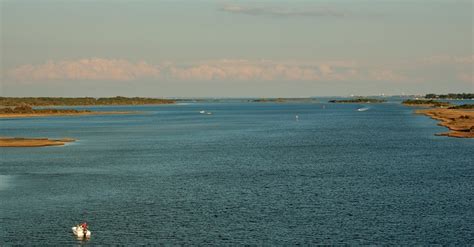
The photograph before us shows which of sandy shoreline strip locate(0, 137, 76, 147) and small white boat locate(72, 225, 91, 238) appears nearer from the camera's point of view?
small white boat locate(72, 225, 91, 238)

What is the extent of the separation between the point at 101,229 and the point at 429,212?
28559mm

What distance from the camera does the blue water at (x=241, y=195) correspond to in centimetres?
5047

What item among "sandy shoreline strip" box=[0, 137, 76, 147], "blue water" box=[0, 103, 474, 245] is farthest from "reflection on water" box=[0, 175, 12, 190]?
"sandy shoreline strip" box=[0, 137, 76, 147]

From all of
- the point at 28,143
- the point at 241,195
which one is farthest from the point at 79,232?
the point at 28,143

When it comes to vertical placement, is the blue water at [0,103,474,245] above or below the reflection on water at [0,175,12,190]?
below

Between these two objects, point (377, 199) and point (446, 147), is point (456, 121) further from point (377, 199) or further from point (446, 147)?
point (377, 199)

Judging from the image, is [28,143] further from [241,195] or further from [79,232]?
[79,232]

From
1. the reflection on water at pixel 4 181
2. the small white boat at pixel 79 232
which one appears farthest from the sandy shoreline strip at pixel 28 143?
the small white boat at pixel 79 232

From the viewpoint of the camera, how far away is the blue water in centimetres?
5047

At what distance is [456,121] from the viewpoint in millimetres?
A: 180375

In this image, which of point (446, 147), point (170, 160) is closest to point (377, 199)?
point (170, 160)

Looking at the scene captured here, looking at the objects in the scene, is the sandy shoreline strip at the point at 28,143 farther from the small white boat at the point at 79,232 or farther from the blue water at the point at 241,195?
the small white boat at the point at 79,232

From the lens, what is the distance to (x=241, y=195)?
66500 millimetres

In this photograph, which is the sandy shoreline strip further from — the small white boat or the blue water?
the small white boat
